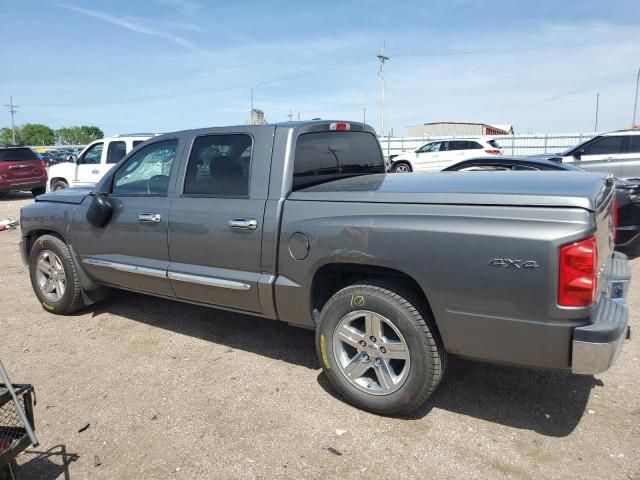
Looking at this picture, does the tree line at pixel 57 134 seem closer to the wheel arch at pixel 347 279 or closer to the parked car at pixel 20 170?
the parked car at pixel 20 170

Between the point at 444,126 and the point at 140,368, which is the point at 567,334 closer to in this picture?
the point at 140,368

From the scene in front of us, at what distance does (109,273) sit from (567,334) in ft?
12.2

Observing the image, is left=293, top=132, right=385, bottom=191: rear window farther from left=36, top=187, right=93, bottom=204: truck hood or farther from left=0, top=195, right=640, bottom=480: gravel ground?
left=36, top=187, right=93, bottom=204: truck hood

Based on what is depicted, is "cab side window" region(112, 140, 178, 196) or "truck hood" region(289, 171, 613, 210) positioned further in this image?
"cab side window" region(112, 140, 178, 196)

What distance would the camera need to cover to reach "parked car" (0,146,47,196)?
16391mm

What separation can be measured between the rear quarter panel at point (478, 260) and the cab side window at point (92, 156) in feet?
35.6

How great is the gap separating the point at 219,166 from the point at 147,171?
908 millimetres

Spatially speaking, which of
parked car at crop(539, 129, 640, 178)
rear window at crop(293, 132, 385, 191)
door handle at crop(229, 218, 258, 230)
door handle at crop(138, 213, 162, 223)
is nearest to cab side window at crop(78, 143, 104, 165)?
door handle at crop(138, 213, 162, 223)

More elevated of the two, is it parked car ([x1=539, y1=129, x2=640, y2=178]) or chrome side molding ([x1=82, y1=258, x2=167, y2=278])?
parked car ([x1=539, y1=129, x2=640, y2=178])

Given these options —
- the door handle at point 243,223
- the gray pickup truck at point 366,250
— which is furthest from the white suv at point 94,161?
the door handle at point 243,223

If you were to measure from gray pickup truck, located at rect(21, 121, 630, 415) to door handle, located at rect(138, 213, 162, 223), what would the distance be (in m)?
0.01

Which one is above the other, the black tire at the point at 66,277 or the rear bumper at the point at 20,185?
the rear bumper at the point at 20,185

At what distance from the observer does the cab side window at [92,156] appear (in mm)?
12398

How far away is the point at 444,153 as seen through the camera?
67.1ft
